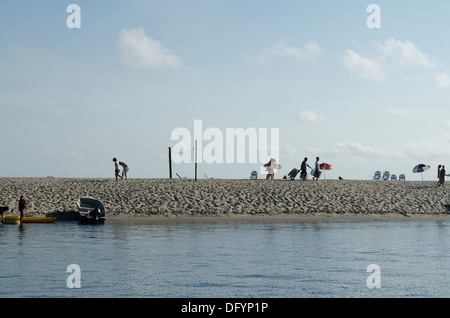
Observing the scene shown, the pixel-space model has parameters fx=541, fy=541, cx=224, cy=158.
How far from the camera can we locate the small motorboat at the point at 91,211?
116 feet

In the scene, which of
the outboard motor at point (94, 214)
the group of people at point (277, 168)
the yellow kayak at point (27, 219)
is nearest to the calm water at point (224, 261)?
the yellow kayak at point (27, 219)

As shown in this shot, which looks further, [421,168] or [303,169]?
[421,168]

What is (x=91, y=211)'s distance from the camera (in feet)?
116

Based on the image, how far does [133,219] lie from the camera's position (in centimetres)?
3862

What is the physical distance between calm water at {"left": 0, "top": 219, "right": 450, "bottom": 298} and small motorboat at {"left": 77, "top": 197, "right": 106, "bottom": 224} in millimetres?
2606

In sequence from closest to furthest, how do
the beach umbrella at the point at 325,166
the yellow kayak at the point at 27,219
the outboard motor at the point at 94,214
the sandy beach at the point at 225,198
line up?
the yellow kayak at the point at 27,219 → the outboard motor at the point at 94,214 → the sandy beach at the point at 225,198 → the beach umbrella at the point at 325,166

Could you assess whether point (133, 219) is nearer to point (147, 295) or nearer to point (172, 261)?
point (172, 261)

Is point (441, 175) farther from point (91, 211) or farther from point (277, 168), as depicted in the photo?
point (91, 211)

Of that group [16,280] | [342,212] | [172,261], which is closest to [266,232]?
[172,261]

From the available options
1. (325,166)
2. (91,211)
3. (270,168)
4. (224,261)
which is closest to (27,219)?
(91,211)

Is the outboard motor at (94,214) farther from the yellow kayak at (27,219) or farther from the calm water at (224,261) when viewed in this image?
the yellow kayak at (27,219)

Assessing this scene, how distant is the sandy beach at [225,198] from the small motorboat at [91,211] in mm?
2576

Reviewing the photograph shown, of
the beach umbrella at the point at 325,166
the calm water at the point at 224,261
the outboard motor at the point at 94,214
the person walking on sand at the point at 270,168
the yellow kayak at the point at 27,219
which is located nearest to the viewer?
the calm water at the point at 224,261

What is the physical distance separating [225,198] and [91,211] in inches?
493
